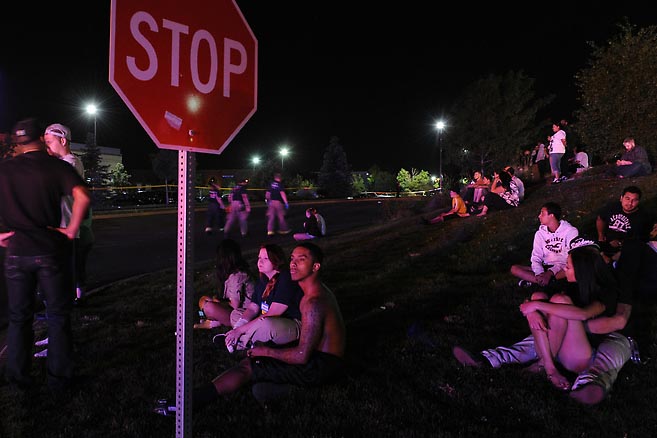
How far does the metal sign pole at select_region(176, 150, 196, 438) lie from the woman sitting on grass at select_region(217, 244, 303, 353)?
1.80 meters

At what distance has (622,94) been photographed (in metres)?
19.8

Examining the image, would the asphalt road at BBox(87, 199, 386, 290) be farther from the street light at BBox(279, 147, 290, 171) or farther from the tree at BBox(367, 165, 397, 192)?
the tree at BBox(367, 165, 397, 192)

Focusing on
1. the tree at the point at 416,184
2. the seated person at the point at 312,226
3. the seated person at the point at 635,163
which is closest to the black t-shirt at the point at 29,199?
the seated person at the point at 312,226

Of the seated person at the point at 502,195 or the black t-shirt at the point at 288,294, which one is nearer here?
the black t-shirt at the point at 288,294

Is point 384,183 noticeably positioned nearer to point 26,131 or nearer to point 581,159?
point 581,159

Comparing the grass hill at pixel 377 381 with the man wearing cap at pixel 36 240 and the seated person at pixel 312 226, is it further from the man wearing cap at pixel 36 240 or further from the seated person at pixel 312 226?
the seated person at pixel 312 226

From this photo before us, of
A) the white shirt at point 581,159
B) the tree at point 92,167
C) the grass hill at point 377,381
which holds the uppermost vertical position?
the tree at point 92,167

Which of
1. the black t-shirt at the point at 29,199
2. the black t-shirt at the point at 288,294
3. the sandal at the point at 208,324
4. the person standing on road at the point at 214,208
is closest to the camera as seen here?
the black t-shirt at the point at 29,199

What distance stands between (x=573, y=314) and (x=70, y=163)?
5209mm

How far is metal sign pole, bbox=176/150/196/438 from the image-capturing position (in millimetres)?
2305

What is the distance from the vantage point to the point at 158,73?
217 cm

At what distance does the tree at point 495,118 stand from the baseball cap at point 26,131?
47540mm

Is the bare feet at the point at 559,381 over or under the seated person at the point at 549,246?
under

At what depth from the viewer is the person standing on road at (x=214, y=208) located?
15297 mm
